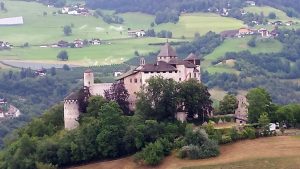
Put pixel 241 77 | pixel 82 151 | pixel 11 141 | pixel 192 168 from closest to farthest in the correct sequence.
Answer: pixel 192 168 < pixel 82 151 < pixel 11 141 < pixel 241 77

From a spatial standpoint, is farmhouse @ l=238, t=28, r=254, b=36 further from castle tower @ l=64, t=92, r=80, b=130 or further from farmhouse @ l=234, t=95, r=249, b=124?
castle tower @ l=64, t=92, r=80, b=130

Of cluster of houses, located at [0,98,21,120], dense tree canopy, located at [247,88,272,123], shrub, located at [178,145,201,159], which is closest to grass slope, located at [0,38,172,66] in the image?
cluster of houses, located at [0,98,21,120]

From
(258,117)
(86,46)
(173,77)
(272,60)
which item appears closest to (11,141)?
(173,77)

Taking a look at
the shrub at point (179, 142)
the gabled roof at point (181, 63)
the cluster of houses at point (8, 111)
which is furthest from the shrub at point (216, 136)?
the cluster of houses at point (8, 111)

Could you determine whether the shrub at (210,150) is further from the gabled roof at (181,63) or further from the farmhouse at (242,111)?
the gabled roof at (181,63)

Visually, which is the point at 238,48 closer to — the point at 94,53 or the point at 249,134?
the point at 94,53

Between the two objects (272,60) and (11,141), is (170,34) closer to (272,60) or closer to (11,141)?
(272,60)
